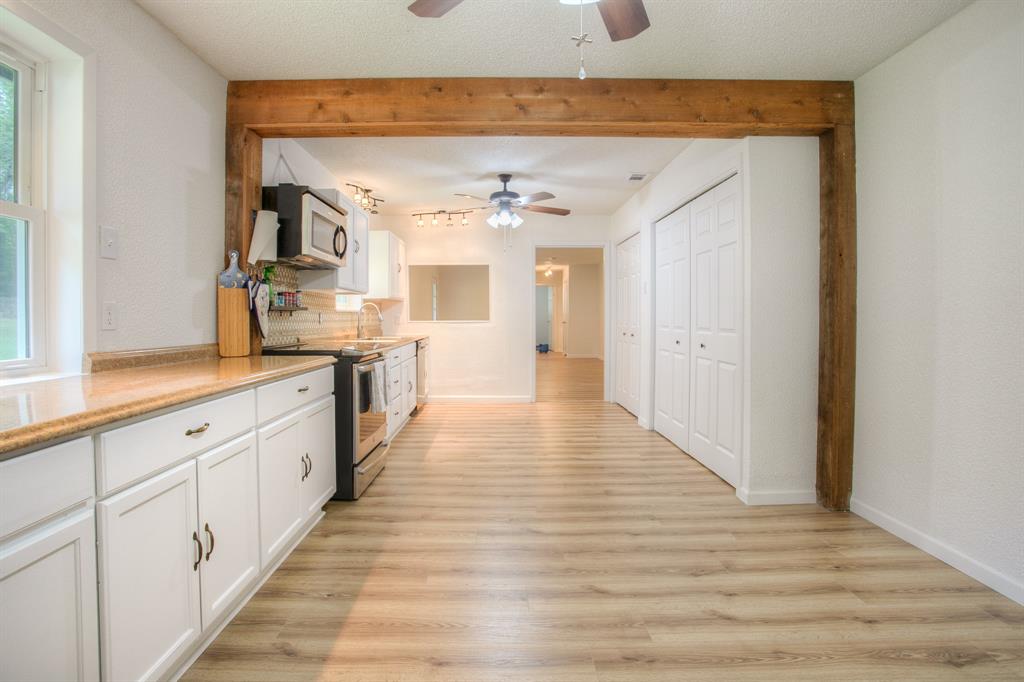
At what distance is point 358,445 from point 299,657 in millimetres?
1317

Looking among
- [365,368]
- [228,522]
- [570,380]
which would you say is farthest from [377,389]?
[570,380]

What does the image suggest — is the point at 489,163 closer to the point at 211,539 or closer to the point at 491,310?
the point at 491,310

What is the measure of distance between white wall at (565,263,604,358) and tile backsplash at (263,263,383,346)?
294 inches

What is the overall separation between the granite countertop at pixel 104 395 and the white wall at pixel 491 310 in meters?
3.86

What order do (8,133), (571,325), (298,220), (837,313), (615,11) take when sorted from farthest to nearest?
(571,325) < (298,220) < (837,313) < (8,133) < (615,11)

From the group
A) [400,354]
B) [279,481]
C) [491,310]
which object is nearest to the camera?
[279,481]

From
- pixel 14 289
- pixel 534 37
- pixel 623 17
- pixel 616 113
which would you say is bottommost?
pixel 14 289

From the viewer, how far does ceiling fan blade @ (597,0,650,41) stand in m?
1.47

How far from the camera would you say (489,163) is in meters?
3.89

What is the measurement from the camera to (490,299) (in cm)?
590

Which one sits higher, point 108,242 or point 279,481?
point 108,242

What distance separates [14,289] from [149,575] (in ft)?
4.24

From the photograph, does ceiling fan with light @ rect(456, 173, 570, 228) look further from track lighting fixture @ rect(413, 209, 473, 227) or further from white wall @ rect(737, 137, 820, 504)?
white wall @ rect(737, 137, 820, 504)

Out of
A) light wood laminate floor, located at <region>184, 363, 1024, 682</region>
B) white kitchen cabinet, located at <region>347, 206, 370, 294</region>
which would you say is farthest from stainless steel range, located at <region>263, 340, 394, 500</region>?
white kitchen cabinet, located at <region>347, 206, 370, 294</region>
